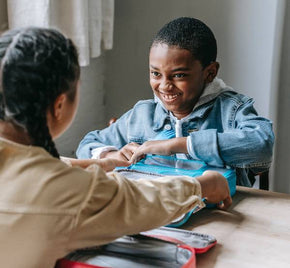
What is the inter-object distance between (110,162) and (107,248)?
455 millimetres

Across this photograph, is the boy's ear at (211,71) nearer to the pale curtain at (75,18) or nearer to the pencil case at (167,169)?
Answer: the pencil case at (167,169)

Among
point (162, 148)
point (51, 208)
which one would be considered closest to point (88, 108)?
point (162, 148)

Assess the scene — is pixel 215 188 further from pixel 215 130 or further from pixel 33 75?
pixel 33 75

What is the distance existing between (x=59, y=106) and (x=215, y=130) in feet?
2.15

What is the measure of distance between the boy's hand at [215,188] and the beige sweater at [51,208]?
27cm

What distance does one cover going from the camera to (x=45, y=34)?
63cm

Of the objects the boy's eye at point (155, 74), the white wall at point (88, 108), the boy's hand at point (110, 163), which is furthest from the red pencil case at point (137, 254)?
the white wall at point (88, 108)

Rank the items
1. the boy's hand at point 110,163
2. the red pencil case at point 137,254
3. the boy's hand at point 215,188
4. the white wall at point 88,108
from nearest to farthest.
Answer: the red pencil case at point 137,254, the boy's hand at point 215,188, the boy's hand at point 110,163, the white wall at point 88,108

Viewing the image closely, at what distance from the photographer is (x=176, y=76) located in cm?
A: 130

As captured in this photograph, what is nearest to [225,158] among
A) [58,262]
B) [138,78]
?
[58,262]

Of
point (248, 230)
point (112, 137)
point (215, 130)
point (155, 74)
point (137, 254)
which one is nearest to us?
point (137, 254)

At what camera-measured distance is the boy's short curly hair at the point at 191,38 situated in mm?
1290

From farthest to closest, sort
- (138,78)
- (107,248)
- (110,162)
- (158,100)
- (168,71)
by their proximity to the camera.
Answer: (138,78) < (158,100) < (168,71) < (110,162) < (107,248)

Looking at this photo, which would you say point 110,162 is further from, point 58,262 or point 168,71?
point 58,262
